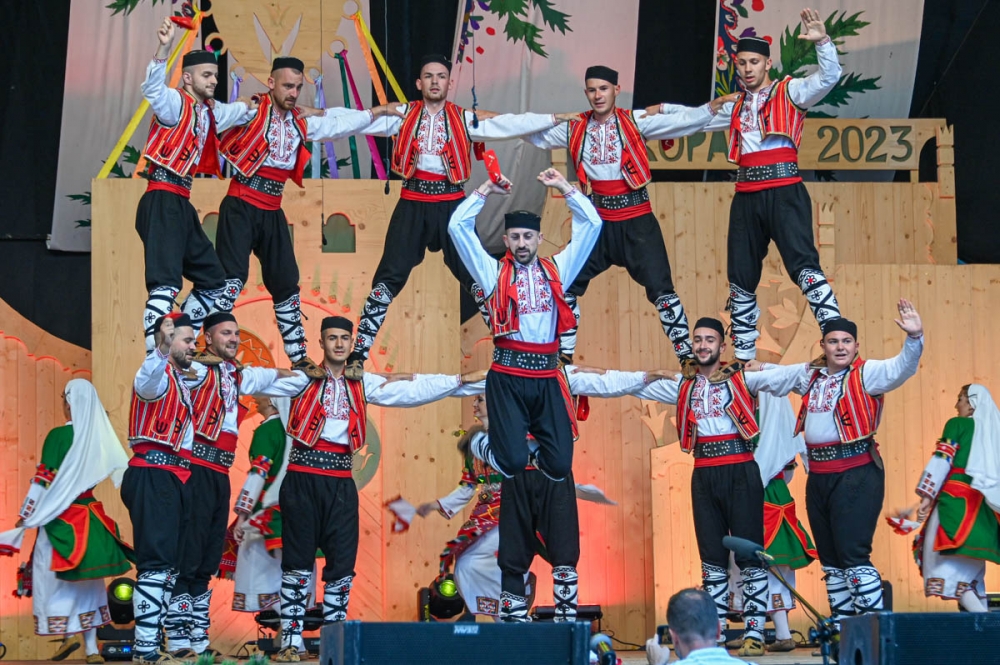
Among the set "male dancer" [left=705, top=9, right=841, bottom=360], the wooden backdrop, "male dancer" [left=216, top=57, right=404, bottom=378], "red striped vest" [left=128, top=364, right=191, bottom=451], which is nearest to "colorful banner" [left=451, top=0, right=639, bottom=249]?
the wooden backdrop

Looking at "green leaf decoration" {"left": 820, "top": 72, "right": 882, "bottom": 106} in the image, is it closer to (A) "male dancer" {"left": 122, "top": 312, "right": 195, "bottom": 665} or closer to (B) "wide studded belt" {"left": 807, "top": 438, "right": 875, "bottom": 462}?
(B) "wide studded belt" {"left": 807, "top": 438, "right": 875, "bottom": 462}

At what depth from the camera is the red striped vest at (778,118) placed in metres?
7.45

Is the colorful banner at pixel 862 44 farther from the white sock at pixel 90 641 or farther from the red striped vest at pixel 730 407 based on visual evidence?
the white sock at pixel 90 641

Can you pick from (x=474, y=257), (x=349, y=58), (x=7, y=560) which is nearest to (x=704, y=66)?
(x=349, y=58)

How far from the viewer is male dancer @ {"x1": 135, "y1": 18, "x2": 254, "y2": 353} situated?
23.0ft

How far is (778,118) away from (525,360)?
192 centimetres

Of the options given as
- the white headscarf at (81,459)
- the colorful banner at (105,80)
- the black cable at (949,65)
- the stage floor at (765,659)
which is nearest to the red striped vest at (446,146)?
the colorful banner at (105,80)

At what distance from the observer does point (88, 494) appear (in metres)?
8.12

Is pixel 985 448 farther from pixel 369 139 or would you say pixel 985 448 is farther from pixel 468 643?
pixel 468 643

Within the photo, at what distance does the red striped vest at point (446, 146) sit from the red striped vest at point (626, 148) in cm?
56

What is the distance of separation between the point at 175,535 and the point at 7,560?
3081mm

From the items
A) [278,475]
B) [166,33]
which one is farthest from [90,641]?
[166,33]

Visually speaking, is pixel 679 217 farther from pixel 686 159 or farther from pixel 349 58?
pixel 349 58

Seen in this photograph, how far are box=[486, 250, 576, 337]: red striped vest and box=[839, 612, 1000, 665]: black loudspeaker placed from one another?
254 centimetres
